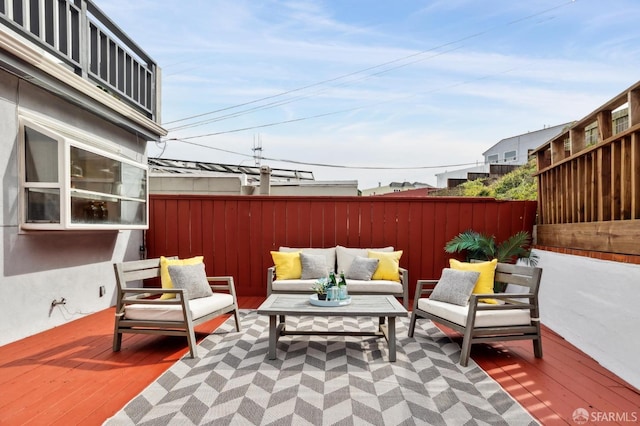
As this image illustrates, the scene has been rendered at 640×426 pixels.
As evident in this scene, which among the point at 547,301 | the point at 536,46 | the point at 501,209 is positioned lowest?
the point at 547,301

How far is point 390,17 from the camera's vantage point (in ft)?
24.9

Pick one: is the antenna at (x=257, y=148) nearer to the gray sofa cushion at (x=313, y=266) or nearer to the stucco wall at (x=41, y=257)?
the stucco wall at (x=41, y=257)

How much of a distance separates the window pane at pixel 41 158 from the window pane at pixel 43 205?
12 cm

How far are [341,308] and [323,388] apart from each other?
30.3 inches

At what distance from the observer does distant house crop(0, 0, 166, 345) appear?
333 centimetres

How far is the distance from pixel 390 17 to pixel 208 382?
7775 mm

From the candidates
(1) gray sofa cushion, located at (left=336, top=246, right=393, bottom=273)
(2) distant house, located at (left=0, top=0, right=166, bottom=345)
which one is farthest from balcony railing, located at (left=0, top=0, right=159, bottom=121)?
(1) gray sofa cushion, located at (left=336, top=246, right=393, bottom=273)

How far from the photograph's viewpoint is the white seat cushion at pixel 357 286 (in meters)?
4.48

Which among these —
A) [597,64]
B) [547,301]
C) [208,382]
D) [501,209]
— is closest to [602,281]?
[547,301]

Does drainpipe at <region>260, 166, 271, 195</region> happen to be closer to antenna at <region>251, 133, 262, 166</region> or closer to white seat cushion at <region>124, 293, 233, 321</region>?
white seat cushion at <region>124, 293, 233, 321</region>

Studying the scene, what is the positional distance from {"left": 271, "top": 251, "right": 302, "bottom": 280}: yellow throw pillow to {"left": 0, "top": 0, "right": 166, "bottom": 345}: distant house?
2131 millimetres

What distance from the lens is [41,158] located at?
357cm

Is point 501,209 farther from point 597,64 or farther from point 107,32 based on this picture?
point 107,32

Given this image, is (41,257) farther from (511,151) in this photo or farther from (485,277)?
(511,151)
